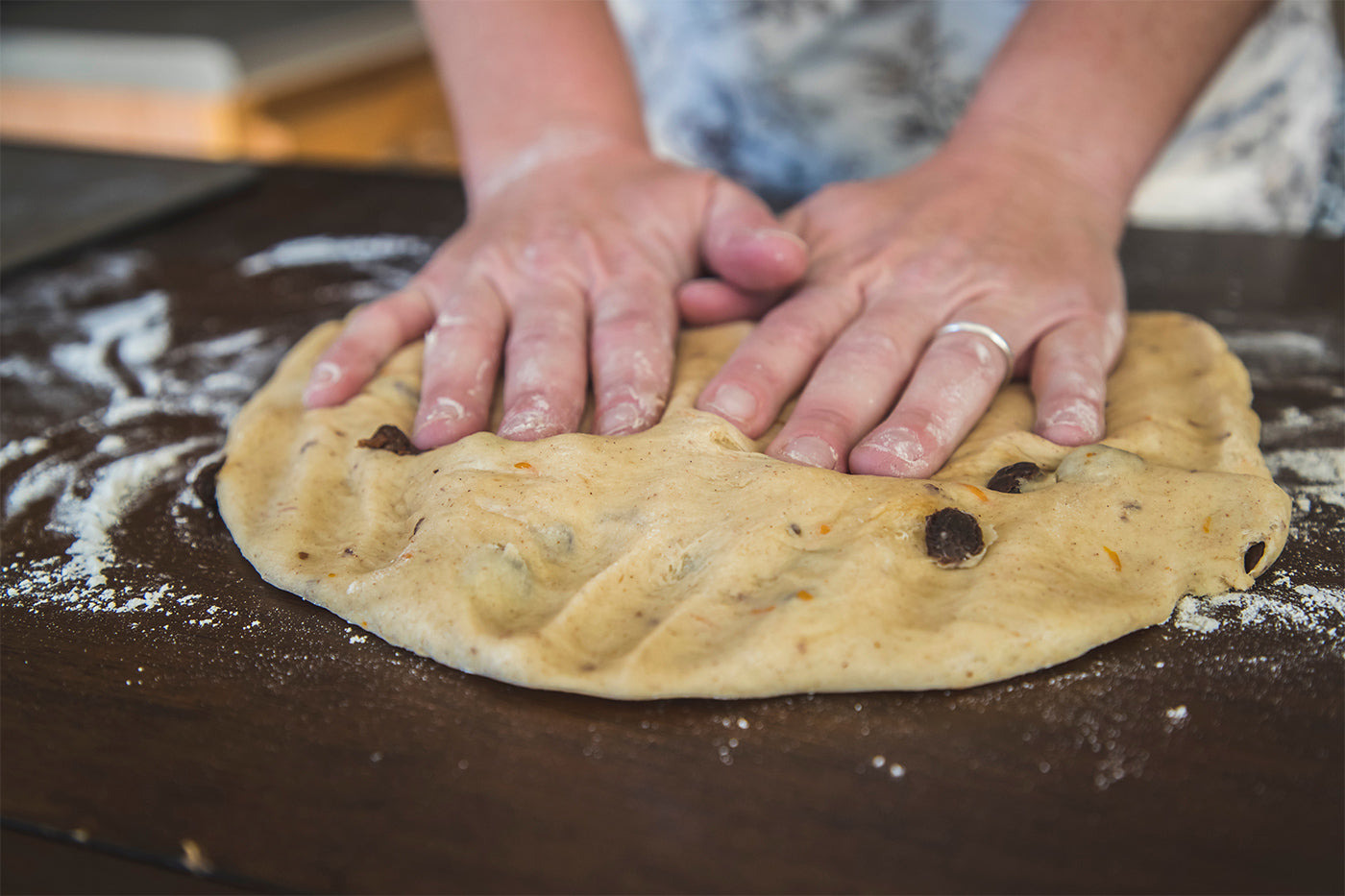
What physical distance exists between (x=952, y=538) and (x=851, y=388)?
0.25 metres

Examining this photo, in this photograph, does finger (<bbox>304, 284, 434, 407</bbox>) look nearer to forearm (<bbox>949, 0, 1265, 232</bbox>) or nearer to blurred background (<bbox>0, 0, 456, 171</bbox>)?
forearm (<bbox>949, 0, 1265, 232</bbox>)

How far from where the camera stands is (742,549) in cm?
93

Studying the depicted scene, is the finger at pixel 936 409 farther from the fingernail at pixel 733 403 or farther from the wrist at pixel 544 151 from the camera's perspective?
the wrist at pixel 544 151

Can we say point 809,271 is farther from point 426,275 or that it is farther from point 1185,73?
point 1185,73

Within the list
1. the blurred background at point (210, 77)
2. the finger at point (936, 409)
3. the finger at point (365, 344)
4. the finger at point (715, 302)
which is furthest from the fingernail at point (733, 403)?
the blurred background at point (210, 77)

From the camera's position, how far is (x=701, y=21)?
6.20 feet

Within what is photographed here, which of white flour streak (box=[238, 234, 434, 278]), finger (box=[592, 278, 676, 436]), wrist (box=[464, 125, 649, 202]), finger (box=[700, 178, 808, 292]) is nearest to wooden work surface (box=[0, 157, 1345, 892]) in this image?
finger (box=[592, 278, 676, 436])

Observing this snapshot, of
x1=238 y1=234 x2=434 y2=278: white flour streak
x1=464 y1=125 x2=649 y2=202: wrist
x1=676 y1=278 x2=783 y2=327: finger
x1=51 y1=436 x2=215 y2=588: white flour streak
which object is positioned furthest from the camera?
x1=238 y1=234 x2=434 y2=278: white flour streak

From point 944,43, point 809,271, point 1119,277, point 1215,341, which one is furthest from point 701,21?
point 1215,341

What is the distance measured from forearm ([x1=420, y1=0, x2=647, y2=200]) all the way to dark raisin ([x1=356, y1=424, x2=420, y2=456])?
1.99 feet

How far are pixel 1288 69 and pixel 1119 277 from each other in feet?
2.55

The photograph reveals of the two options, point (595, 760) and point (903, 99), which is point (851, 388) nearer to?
point (595, 760)

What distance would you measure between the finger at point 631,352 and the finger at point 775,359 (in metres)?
0.07

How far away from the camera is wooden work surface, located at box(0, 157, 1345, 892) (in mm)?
692
